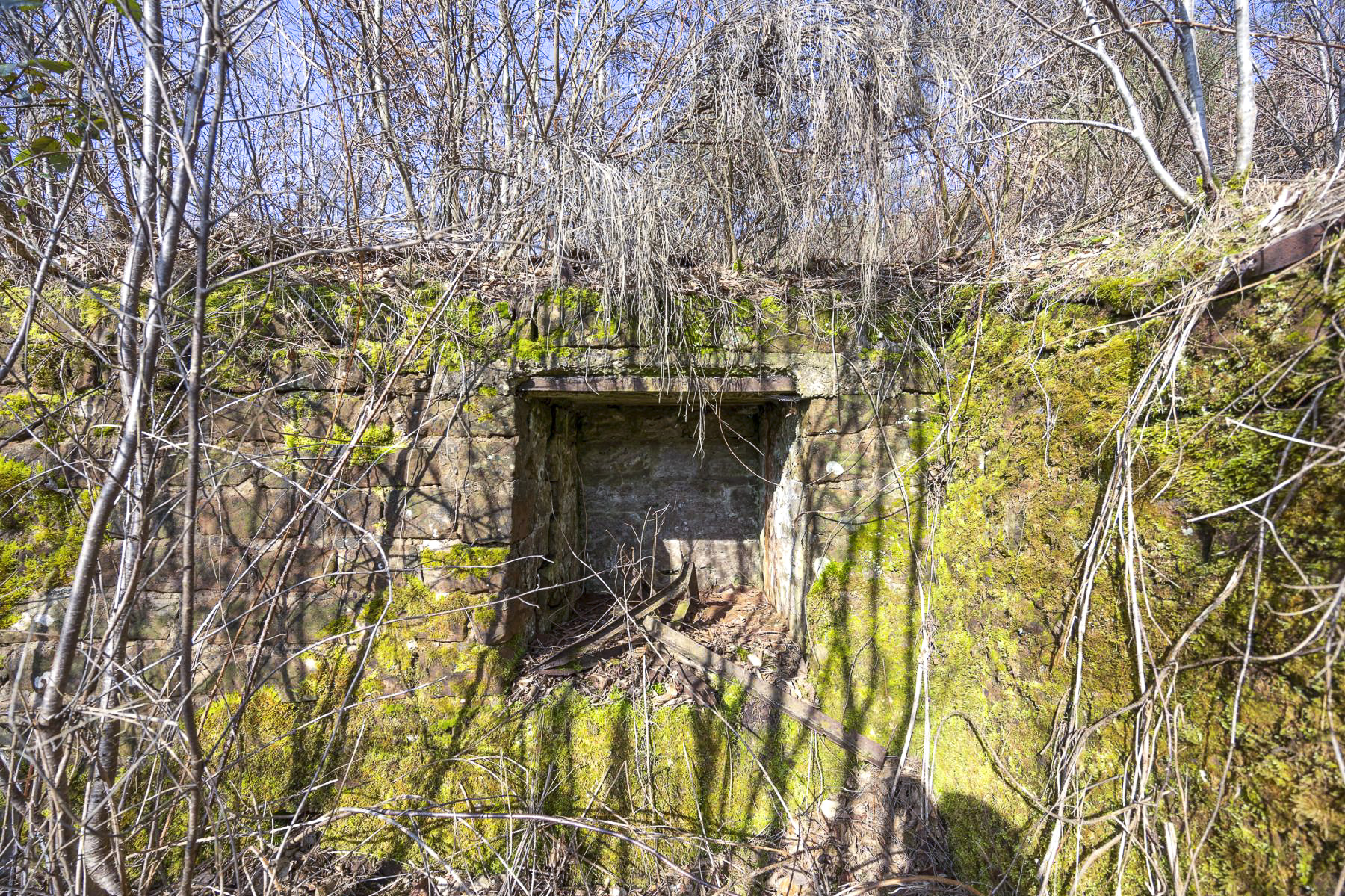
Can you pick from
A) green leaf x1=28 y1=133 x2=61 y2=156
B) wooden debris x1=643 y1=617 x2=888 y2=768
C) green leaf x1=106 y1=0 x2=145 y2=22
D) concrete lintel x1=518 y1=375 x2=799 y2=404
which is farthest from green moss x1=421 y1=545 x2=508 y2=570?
green leaf x1=106 y1=0 x2=145 y2=22

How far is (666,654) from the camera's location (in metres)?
2.62

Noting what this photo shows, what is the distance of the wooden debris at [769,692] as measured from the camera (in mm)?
2240

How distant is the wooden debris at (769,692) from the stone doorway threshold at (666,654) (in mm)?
60

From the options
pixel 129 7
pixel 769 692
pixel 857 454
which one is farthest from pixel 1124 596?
pixel 129 7

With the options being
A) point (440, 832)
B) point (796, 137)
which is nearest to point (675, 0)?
point (796, 137)

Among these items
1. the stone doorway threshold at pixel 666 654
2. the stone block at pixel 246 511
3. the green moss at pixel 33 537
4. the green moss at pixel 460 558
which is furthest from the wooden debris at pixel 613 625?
the green moss at pixel 33 537

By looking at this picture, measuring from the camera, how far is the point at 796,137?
100 inches

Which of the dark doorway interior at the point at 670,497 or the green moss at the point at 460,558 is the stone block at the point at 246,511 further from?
the dark doorway interior at the point at 670,497

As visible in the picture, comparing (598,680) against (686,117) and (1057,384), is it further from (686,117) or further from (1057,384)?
(686,117)

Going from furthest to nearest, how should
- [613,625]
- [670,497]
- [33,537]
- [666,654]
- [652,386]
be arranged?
[670,497], [613,625], [666,654], [652,386], [33,537]

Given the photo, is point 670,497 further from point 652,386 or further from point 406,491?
point 406,491

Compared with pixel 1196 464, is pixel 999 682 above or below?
below

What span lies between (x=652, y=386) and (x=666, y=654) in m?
1.26

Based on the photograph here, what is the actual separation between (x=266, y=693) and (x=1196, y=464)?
3156mm
